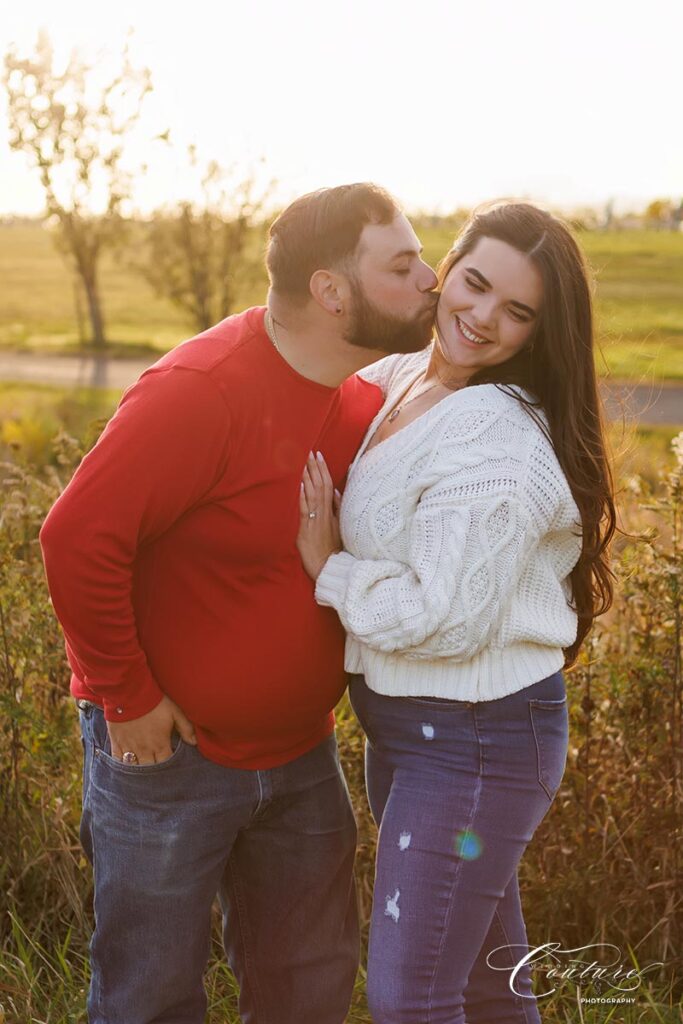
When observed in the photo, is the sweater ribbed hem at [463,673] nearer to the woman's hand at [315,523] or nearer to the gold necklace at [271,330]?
the woman's hand at [315,523]

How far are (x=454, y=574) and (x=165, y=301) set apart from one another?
2417 centimetres

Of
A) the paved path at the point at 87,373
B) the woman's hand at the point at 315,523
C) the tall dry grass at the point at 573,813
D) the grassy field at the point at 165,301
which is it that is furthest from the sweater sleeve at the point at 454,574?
the paved path at the point at 87,373

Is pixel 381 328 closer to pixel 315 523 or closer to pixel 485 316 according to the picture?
pixel 485 316

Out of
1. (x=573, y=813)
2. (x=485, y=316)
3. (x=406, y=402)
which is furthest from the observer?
(x=573, y=813)

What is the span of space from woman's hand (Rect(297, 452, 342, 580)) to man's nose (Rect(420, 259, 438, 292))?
51cm

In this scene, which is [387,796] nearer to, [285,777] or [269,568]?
[285,777]

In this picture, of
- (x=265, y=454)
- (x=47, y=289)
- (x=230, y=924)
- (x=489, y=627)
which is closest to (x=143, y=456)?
(x=265, y=454)

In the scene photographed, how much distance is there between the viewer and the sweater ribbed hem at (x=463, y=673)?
262 cm

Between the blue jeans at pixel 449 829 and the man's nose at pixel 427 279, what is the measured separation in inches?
40.0

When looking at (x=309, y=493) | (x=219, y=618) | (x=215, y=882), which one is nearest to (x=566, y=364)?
(x=309, y=493)

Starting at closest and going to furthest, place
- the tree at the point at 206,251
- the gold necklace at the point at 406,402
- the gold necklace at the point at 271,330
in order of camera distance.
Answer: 1. the gold necklace at the point at 271,330
2. the gold necklace at the point at 406,402
3. the tree at the point at 206,251

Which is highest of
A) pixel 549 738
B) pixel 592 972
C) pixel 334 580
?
pixel 334 580

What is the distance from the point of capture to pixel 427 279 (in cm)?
280

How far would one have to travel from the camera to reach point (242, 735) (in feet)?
8.94
